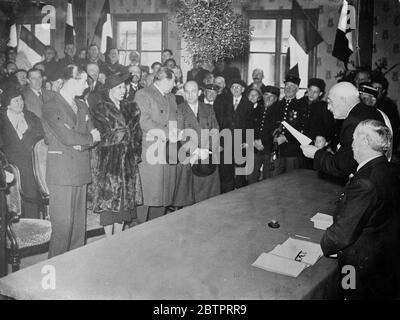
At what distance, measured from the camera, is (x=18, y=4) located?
795cm

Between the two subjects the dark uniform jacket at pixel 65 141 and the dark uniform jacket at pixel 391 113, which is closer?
the dark uniform jacket at pixel 65 141

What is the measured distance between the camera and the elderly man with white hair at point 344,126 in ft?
9.55

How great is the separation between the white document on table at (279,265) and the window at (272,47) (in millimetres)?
6961

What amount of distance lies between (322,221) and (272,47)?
6.70 metres

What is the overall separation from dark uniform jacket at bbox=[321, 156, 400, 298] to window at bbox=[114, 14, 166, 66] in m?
7.48

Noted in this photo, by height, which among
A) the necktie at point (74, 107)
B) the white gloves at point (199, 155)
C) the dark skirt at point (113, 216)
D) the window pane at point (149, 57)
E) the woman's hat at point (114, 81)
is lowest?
the dark skirt at point (113, 216)

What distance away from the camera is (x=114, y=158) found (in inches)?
163

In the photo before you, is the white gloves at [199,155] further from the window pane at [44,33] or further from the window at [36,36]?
the window pane at [44,33]

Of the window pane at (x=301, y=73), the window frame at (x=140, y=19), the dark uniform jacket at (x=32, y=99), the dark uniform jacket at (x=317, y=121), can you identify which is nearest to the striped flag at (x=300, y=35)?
the window pane at (x=301, y=73)

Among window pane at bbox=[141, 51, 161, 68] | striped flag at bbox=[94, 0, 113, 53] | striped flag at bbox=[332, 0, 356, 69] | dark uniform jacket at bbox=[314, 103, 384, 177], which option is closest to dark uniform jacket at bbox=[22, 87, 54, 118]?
→ striped flag at bbox=[94, 0, 113, 53]

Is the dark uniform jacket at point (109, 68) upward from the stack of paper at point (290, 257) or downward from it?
upward

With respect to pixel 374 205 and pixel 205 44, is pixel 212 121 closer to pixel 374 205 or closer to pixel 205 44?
pixel 205 44

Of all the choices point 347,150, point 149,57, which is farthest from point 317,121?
point 149,57

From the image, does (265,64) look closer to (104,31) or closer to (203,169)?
(104,31)
